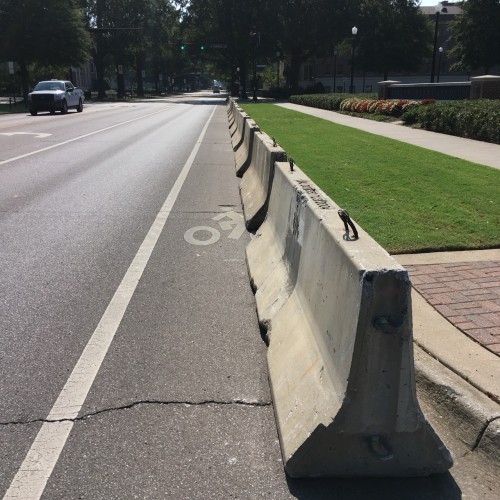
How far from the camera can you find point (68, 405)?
124 inches

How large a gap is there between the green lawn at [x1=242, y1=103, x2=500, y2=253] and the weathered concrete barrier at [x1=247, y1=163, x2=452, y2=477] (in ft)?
9.16

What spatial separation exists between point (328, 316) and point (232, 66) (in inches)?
2786

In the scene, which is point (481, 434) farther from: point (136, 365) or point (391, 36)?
point (391, 36)

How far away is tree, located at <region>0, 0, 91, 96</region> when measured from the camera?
4931 centimetres

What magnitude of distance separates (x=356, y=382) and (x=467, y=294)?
2.35 meters

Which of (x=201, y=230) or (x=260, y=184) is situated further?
(x=260, y=184)

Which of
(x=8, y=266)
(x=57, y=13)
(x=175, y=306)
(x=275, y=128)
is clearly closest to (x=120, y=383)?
(x=175, y=306)

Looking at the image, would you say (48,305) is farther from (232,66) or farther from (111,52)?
(111,52)

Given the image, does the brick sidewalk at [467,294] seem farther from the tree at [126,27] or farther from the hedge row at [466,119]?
the tree at [126,27]

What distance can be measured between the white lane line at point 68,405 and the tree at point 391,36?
221 feet

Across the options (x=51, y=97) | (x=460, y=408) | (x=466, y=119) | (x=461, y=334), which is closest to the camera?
(x=460, y=408)

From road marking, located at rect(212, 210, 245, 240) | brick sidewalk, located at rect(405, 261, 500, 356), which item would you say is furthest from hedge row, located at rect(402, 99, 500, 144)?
brick sidewalk, located at rect(405, 261, 500, 356)

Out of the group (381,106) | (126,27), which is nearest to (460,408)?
(381,106)

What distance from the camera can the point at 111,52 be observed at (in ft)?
255
